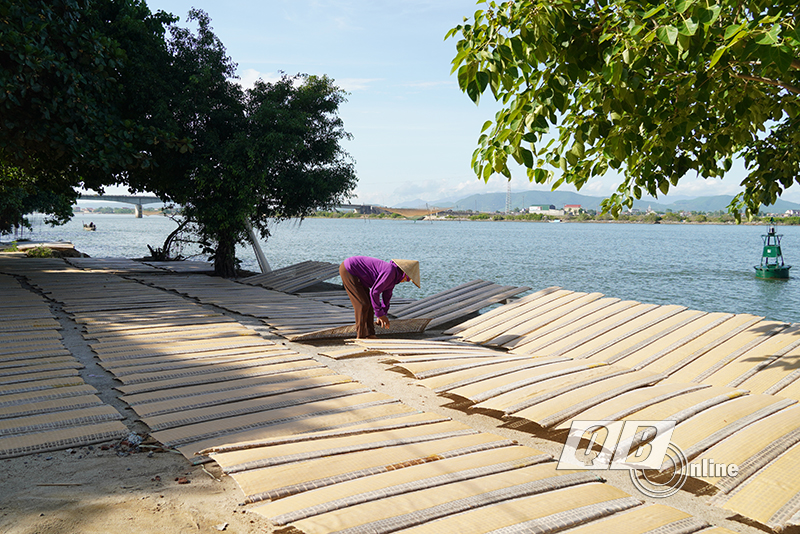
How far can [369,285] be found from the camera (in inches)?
290

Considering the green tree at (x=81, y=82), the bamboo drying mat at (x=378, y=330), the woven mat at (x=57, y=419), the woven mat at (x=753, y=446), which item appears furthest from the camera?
the green tree at (x=81, y=82)

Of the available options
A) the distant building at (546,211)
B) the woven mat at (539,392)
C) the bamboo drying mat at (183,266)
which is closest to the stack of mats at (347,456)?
the woven mat at (539,392)

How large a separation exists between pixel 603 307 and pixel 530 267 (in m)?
27.3

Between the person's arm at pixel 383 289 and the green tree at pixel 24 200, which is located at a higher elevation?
the green tree at pixel 24 200

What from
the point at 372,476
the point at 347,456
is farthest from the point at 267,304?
the point at 372,476

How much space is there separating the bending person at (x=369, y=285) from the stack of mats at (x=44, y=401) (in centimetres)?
322

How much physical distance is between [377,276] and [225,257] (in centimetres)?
985

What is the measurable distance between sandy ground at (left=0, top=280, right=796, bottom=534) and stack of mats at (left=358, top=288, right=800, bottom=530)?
11.0 inches

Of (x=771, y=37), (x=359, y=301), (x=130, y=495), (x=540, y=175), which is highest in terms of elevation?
(x=771, y=37)

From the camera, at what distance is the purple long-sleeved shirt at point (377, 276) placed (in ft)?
22.9

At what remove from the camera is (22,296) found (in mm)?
10039

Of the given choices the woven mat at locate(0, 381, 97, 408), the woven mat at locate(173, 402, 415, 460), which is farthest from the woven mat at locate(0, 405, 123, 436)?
the woven mat at locate(173, 402, 415, 460)

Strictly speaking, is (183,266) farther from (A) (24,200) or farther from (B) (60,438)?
(A) (24,200)
